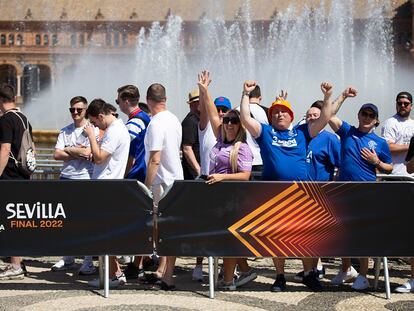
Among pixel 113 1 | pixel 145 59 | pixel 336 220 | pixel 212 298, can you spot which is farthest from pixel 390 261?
pixel 113 1

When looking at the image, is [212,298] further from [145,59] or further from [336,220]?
[145,59]

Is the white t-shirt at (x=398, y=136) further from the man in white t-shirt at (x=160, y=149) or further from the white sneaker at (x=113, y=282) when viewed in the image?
the white sneaker at (x=113, y=282)

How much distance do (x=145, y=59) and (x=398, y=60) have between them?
102 feet

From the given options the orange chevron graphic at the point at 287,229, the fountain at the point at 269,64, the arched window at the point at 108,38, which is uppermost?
the arched window at the point at 108,38

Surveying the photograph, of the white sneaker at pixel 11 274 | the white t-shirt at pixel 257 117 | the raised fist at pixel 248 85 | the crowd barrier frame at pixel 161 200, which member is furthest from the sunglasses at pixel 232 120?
the white sneaker at pixel 11 274

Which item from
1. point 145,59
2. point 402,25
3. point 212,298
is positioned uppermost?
point 402,25

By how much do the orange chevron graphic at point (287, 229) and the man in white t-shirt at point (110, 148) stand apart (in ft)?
4.40

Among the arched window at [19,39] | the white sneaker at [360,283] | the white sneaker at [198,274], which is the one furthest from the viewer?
the arched window at [19,39]

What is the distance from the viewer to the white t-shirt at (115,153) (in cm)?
873

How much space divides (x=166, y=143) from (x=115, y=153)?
546mm

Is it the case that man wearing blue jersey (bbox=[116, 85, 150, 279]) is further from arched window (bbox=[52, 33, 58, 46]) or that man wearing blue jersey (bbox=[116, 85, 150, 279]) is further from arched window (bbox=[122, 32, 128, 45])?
arched window (bbox=[52, 33, 58, 46])

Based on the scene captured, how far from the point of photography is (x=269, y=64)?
2058 inches

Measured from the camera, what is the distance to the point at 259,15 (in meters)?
83.1

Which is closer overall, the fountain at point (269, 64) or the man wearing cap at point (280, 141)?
the man wearing cap at point (280, 141)
